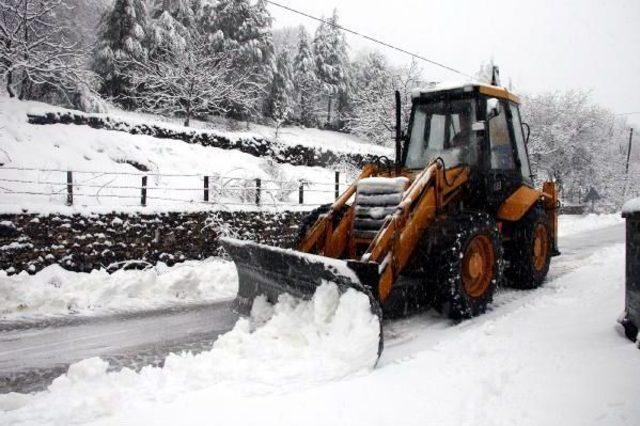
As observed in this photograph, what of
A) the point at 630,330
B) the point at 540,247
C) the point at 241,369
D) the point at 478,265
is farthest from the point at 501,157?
the point at 241,369

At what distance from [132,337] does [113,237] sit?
3970 millimetres

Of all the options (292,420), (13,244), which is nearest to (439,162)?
(292,420)

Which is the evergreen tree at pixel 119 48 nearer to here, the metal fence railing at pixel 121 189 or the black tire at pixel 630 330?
the metal fence railing at pixel 121 189

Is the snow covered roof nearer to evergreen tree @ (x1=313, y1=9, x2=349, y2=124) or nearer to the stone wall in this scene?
the stone wall

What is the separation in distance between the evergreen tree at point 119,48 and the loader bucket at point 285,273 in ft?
71.4

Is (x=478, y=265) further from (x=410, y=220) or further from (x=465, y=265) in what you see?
(x=410, y=220)

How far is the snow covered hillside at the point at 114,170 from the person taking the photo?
9734 millimetres

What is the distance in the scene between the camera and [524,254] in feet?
22.2

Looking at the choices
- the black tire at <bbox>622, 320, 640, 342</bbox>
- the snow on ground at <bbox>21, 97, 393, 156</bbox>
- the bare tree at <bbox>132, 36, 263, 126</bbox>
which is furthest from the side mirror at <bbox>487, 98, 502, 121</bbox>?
the bare tree at <bbox>132, 36, 263, 126</bbox>

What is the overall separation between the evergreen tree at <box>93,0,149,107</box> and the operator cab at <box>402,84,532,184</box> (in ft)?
71.4

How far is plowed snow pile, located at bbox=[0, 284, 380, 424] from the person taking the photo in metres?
3.35

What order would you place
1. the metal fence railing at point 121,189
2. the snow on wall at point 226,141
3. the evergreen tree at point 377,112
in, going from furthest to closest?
the evergreen tree at point 377,112
the snow on wall at point 226,141
the metal fence railing at point 121,189

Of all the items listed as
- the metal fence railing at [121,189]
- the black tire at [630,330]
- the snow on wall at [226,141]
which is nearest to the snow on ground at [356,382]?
the black tire at [630,330]

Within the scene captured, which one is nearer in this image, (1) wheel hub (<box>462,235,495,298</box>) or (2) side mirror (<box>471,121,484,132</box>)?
(1) wheel hub (<box>462,235,495,298</box>)
